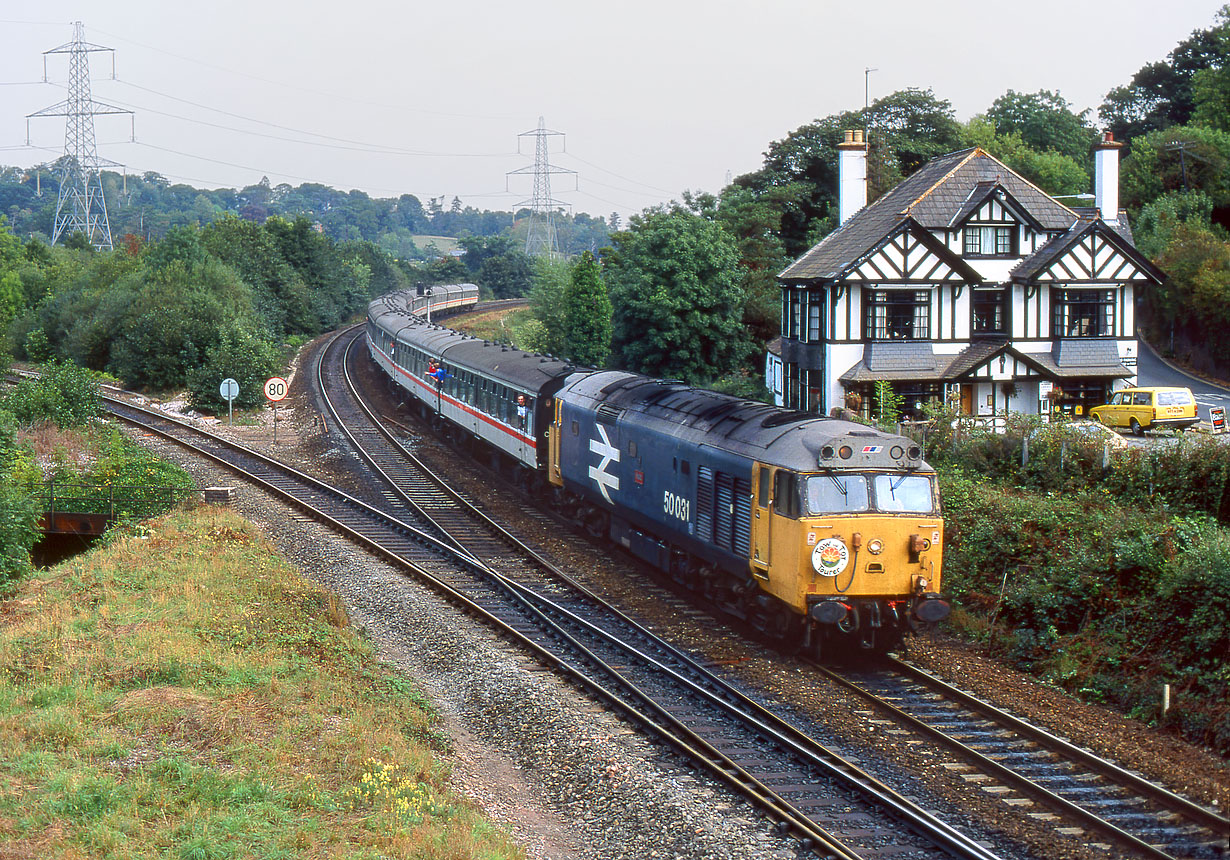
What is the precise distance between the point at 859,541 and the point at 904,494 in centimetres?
103

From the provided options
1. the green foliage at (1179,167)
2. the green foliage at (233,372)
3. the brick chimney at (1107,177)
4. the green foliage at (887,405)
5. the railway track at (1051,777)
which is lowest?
the railway track at (1051,777)

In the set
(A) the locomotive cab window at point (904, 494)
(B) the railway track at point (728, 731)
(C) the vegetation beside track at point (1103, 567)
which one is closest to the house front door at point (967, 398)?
(C) the vegetation beside track at point (1103, 567)

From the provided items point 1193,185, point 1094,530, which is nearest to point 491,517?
point 1094,530

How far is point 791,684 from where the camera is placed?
1511 centimetres

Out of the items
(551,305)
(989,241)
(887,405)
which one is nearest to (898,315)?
(989,241)

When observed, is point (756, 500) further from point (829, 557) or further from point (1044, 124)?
point (1044, 124)

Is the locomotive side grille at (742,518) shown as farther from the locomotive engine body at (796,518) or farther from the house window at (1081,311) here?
the house window at (1081,311)

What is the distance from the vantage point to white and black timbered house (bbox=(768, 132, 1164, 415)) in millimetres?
35500

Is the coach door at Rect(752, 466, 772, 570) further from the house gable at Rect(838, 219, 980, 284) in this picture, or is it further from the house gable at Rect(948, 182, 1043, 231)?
the house gable at Rect(948, 182, 1043, 231)

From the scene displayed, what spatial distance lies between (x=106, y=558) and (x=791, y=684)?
43.6ft

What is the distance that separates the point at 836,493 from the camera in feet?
50.0

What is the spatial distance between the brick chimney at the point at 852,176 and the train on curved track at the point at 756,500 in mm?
17391

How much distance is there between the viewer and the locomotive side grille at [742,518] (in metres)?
16.5

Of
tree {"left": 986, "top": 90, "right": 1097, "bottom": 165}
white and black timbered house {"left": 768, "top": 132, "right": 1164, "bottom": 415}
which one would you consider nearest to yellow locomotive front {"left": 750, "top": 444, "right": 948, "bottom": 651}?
white and black timbered house {"left": 768, "top": 132, "right": 1164, "bottom": 415}
